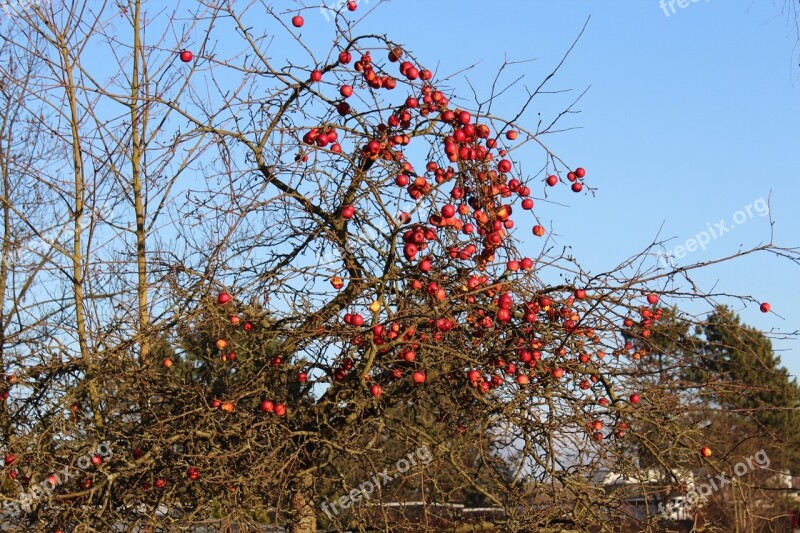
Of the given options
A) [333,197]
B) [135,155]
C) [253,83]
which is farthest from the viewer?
[135,155]

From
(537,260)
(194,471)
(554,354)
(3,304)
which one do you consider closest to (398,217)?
(537,260)

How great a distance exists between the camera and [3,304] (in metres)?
8.02

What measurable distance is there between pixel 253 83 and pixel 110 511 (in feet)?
9.40

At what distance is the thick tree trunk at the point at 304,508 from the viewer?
175 inches

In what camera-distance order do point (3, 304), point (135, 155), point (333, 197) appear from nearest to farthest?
point (333, 197), point (135, 155), point (3, 304)

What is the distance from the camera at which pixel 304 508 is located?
4453 mm

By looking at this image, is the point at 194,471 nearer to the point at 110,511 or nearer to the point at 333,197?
the point at 110,511

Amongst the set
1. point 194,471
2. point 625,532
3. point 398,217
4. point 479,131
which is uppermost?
point 479,131

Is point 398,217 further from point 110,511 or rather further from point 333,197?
point 110,511

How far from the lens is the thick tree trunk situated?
4.45 m

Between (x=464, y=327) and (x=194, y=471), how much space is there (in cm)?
152

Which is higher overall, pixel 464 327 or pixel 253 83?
pixel 253 83

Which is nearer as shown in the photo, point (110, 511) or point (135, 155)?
point (110, 511)

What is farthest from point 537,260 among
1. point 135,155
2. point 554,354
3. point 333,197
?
point 135,155
